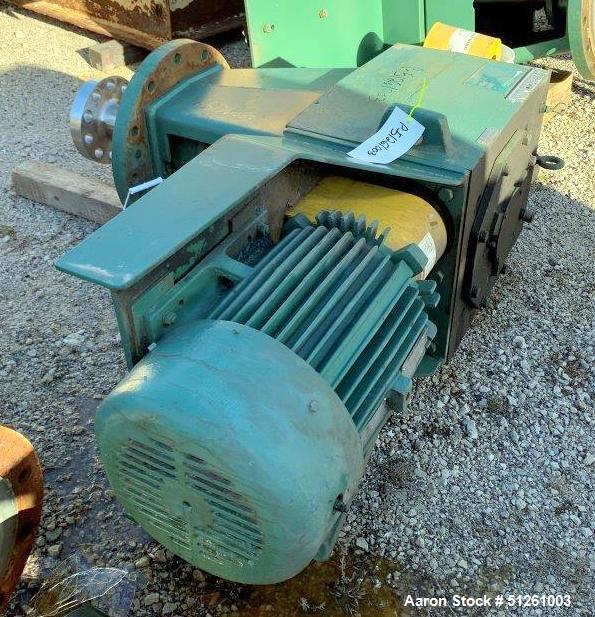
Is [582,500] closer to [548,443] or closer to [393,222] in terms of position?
[548,443]

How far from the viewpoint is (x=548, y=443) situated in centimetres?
197

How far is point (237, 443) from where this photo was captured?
1093 millimetres

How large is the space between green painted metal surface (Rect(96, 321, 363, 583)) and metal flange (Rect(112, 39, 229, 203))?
0.79 metres

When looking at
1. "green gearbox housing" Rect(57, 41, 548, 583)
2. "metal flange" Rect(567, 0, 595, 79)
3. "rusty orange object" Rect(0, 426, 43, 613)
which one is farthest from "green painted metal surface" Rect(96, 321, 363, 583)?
"metal flange" Rect(567, 0, 595, 79)

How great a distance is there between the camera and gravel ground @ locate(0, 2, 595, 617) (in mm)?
1672

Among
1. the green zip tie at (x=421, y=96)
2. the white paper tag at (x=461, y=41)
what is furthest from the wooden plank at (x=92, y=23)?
the green zip tie at (x=421, y=96)

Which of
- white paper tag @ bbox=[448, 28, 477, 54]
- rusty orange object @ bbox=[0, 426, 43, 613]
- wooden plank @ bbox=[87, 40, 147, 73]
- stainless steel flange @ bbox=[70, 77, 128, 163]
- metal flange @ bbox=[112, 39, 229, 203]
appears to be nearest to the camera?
rusty orange object @ bbox=[0, 426, 43, 613]

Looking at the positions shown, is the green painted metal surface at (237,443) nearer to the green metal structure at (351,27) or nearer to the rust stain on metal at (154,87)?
the rust stain on metal at (154,87)

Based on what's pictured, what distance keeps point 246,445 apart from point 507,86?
126 cm

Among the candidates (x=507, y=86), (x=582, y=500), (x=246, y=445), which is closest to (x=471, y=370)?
(x=582, y=500)

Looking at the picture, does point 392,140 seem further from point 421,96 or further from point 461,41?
point 461,41

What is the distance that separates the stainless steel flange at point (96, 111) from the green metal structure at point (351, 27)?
2.57 feet

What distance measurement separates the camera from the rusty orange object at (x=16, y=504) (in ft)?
4.82

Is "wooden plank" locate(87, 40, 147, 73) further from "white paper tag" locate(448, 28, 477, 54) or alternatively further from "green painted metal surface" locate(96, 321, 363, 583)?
"green painted metal surface" locate(96, 321, 363, 583)
